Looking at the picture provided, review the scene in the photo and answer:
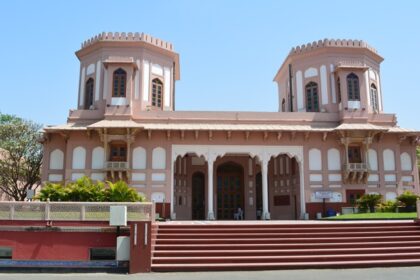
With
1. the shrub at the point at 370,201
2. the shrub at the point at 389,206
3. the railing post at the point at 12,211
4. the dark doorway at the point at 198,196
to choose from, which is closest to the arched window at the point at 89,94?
the dark doorway at the point at 198,196

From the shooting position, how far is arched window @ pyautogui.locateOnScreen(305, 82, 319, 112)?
29172 mm

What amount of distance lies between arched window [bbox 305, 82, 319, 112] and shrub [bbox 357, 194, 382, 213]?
758 centimetres

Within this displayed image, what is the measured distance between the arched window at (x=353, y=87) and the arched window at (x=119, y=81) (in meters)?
14.8

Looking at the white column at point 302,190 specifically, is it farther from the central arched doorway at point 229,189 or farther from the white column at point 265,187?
the central arched doorway at point 229,189

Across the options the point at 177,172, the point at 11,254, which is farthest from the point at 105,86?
the point at 11,254

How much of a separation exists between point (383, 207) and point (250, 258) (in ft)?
43.5

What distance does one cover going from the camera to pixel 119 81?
88.0ft

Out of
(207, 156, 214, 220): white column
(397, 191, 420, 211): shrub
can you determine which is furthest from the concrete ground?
(207, 156, 214, 220): white column

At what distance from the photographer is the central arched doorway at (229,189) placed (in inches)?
1139

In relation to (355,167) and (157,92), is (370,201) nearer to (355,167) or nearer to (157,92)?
(355,167)

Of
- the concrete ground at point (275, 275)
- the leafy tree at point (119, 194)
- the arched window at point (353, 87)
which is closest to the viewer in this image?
the concrete ground at point (275, 275)

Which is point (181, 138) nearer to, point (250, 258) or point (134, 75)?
point (134, 75)

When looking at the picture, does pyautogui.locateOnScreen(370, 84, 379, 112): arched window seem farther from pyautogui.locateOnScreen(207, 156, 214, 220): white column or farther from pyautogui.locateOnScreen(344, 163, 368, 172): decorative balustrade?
pyautogui.locateOnScreen(207, 156, 214, 220): white column

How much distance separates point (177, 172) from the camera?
2831 centimetres
